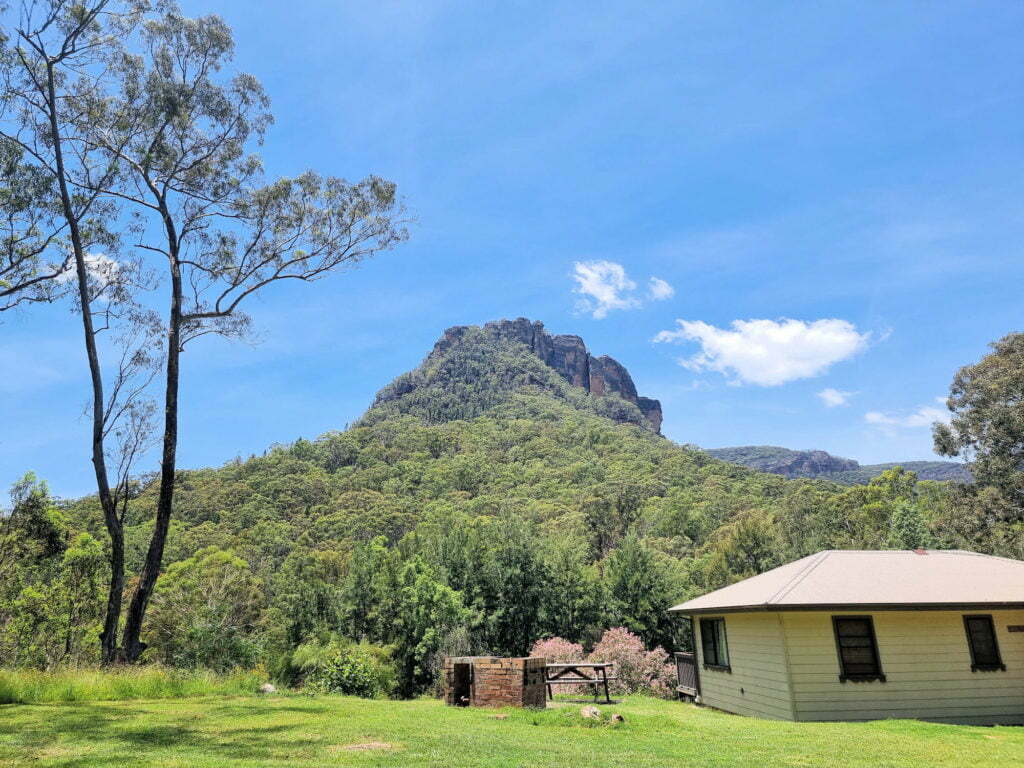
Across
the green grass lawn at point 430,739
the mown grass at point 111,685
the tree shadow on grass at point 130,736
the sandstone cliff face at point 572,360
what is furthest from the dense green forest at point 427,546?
the sandstone cliff face at point 572,360

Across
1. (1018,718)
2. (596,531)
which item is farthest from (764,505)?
(1018,718)

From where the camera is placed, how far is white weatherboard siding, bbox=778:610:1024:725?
1109cm

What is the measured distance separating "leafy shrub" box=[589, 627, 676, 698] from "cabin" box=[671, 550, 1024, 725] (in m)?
6.78

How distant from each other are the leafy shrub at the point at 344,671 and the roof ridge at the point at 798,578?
1111cm

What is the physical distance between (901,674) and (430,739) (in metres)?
9.27

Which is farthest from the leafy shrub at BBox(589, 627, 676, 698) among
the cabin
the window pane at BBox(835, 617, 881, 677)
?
the window pane at BBox(835, 617, 881, 677)

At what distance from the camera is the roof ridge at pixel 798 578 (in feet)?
38.7

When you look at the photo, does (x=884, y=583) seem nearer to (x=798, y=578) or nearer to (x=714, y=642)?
(x=798, y=578)

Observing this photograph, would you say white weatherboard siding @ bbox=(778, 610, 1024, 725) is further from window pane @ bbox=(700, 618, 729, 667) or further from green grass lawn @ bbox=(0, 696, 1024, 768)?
window pane @ bbox=(700, 618, 729, 667)

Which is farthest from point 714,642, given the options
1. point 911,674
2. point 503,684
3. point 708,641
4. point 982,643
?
point 503,684

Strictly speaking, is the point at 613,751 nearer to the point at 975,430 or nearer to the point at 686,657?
the point at 686,657

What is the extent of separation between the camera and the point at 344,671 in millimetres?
16844

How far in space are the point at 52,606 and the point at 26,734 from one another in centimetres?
2676

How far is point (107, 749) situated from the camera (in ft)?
18.9
